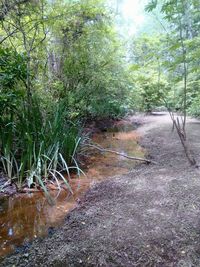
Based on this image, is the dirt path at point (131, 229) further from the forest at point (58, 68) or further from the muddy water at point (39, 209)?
the forest at point (58, 68)

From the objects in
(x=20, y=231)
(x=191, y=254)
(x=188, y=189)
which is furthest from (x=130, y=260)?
(x=188, y=189)

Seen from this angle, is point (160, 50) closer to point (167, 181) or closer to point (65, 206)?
point (167, 181)

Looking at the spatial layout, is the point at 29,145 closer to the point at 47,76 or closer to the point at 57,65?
the point at 47,76

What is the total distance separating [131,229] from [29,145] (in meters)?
1.58

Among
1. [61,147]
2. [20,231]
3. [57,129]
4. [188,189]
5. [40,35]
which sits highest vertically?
[40,35]

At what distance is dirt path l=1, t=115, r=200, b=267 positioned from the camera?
1641 millimetres

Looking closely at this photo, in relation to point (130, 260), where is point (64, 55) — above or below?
above

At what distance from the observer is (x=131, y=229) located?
1.93 metres

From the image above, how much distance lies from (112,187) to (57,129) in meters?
1.07

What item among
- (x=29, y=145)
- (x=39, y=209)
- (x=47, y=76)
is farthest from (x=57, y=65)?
(x=39, y=209)

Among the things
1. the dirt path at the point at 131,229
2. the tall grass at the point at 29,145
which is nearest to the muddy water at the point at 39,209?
the dirt path at the point at 131,229

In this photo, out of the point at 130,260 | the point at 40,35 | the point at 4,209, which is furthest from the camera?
the point at 40,35

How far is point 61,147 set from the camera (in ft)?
11.2

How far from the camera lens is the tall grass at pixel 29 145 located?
293 centimetres
